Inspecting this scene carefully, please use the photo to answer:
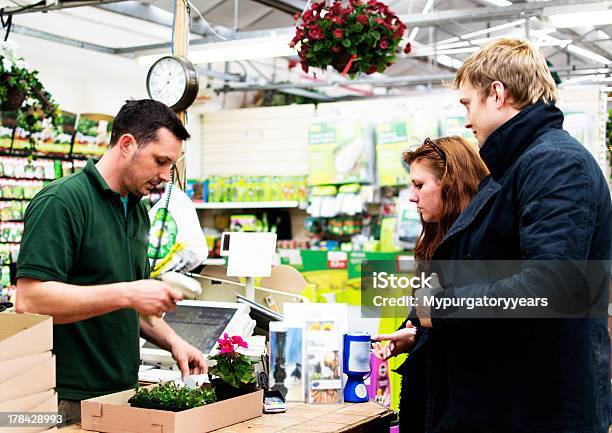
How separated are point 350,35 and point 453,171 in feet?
10.7

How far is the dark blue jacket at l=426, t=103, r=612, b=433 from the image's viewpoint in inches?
74.1

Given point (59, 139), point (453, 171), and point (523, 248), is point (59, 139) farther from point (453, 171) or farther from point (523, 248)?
point (523, 248)

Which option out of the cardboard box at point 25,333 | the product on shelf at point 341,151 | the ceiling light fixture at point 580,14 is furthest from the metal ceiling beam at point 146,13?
the cardboard box at point 25,333

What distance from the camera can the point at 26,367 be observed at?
1.65 metres

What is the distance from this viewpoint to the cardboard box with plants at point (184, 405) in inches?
87.0

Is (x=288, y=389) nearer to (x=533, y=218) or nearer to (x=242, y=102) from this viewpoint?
(x=533, y=218)

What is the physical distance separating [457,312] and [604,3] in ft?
18.5

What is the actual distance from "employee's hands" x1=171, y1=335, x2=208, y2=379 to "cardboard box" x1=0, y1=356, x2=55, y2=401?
0.88 metres

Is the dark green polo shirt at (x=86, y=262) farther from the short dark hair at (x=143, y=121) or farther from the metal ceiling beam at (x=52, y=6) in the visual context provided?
the metal ceiling beam at (x=52, y=6)

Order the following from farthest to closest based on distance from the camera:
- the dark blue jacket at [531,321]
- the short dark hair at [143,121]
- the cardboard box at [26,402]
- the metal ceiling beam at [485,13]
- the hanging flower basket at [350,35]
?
the metal ceiling beam at [485,13] < the hanging flower basket at [350,35] < the short dark hair at [143,121] < the dark blue jacket at [531,321] < the cardboard box at [26,402]

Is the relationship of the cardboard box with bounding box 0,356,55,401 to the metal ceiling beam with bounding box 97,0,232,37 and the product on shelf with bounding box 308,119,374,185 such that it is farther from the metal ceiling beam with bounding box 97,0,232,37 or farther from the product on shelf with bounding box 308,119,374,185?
the metal ceiling beam with bounding box 97,0,232,37

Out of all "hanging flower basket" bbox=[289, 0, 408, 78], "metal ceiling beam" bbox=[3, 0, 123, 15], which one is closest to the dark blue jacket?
"hanging flower basket" bbox=[289, 0, 408, 78]

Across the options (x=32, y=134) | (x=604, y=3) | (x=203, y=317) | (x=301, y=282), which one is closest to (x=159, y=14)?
(x=32, y=134)

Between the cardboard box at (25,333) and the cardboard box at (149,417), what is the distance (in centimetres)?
58
